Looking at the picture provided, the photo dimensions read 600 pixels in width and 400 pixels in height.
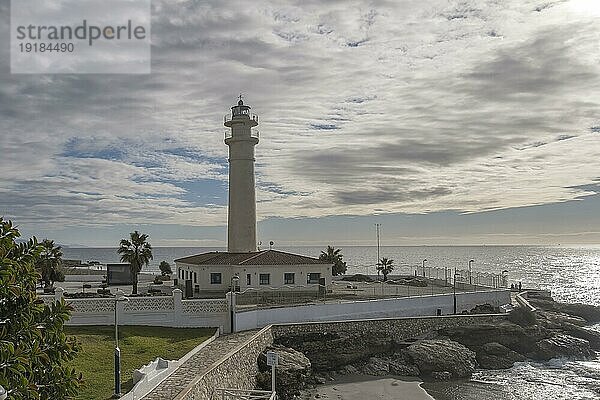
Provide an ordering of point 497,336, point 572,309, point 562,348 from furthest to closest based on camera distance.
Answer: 1. point 572,309
2. point 562,348
3. point 497,336

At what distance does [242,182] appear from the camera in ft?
148

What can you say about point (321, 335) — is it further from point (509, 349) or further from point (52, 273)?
point (52, 273)

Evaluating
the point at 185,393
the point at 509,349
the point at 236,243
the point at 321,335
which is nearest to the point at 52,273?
the point at 236,243

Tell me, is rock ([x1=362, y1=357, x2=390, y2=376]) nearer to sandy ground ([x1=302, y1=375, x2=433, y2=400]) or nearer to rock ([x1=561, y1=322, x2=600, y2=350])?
sandy ground ([x1=302, y1=375, x2=433, y2=400])

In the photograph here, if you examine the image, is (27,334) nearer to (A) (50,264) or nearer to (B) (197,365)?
(B) (197,365)

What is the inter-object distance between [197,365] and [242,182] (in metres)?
23.4

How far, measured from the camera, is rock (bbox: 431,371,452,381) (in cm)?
3172

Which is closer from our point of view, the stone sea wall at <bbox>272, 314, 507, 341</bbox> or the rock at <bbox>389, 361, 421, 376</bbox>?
the rock at <bbox>389, 361, 421, 376</bbox>

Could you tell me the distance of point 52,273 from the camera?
41844mm

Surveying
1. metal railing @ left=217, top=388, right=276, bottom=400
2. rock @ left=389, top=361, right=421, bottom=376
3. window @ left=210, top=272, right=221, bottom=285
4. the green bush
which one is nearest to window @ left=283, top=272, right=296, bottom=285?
window @ left=210, top=272, right=221, bottom=285

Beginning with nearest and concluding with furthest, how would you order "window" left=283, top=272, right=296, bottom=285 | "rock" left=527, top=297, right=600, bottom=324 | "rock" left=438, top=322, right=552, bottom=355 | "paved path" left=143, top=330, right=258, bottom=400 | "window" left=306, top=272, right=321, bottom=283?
"paved path" left=143, top=330, right=258, bottom=400
"rock" left=438, top=322, right=552, bottom=355
"window" left=283, top=272, right=296, bottom=285
"window" left=306, top=272, right=321, bottom=283
"rock" left=527, top=297, right=600, bottom=324

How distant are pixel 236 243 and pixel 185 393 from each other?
26.8 m

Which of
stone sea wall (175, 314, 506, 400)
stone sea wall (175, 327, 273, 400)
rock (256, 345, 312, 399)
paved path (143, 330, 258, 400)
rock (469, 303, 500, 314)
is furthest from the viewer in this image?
rock (469, 303, 500, 314)

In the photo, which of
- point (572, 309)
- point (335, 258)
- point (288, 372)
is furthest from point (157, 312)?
point (572, 309)
